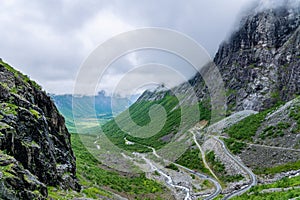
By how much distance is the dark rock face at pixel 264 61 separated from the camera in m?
123

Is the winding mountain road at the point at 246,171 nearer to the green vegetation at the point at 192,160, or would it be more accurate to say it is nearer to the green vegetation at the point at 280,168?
the green vegetation at the point at 280,168

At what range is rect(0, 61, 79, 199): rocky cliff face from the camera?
23.1m

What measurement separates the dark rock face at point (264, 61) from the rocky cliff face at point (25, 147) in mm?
100803

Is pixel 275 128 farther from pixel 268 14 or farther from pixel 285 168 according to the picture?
pixel 268 14

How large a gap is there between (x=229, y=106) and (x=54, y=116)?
112 m

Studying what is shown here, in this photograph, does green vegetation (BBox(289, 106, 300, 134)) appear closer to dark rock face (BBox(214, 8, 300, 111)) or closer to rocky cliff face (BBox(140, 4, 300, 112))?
rocky cliff face (BBox(140, 4, 300, 112))

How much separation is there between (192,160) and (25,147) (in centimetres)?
6408

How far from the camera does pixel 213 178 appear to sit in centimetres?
6756

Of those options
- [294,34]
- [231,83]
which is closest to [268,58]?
[294,34]

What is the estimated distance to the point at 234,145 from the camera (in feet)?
264

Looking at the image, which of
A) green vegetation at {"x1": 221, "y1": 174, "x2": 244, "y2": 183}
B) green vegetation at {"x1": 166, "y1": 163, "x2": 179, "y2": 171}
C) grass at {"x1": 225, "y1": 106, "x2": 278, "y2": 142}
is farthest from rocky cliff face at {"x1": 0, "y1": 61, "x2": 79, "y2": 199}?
grass at {"x1": 225, "y1": 106, "x2": 278, "y2": 142}

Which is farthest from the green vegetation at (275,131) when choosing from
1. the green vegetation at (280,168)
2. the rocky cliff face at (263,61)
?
the rocky cliff face at (263,61)

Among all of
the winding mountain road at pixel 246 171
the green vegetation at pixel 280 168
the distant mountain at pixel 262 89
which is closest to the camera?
the winding mountain road at pixel 246 171

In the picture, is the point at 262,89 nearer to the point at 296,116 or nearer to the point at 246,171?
the point at 296,116
